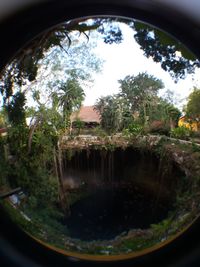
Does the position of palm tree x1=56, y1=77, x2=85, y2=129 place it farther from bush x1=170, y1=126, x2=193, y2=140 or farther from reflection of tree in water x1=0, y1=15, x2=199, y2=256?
bush x1=170, y1=126, x2=193, y2=140

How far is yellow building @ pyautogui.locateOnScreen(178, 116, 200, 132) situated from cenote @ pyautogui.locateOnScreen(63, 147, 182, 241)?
0.06 metres

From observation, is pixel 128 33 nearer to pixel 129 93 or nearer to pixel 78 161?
pixel 129 93

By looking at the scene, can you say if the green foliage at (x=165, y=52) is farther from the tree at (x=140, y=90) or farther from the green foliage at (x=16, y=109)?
the green foliage at (x=16, y=109)

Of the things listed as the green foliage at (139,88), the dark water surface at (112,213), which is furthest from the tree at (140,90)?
the dark water surface at (112,213)

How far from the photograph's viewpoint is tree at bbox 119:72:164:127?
1.37 ft

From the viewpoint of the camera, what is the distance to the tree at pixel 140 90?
42 cm

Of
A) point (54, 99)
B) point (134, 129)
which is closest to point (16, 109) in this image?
point (54, 99)

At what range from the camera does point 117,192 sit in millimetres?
431

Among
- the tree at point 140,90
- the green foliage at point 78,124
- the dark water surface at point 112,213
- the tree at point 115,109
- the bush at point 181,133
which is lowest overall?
the dark water surface at point 112,213

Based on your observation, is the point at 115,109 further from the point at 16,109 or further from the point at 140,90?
the point at 16,109

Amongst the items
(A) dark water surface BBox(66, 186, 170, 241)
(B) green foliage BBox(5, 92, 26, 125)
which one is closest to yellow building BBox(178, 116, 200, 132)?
(A) dark water surface BBox(66, 186, 170, 241)

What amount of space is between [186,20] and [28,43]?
218mm

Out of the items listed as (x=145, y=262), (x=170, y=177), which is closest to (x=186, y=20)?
(x=170, y=177)

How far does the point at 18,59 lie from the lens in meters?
0.43
